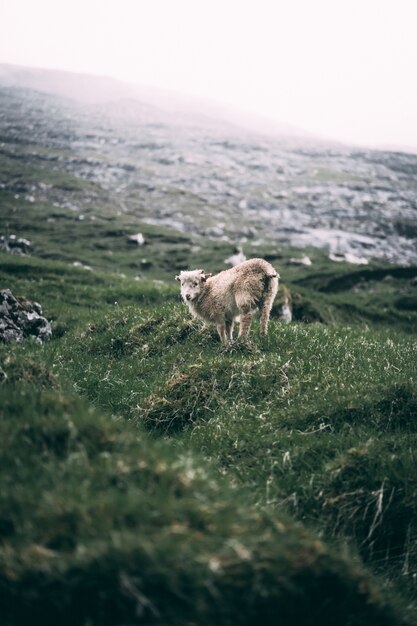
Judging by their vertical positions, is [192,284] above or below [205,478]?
above

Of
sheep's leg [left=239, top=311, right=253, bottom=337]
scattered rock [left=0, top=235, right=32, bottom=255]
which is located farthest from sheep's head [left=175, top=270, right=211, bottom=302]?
scattered rock [left=0, top=235, right=32, bottom=255]

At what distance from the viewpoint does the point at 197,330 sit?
12.8 metres

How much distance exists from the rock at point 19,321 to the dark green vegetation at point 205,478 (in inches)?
35.6

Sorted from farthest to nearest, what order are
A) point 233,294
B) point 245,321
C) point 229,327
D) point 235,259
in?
point 235,259, point 229,327, point 233,294, point 245,321

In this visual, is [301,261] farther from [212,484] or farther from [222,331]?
[212,484]

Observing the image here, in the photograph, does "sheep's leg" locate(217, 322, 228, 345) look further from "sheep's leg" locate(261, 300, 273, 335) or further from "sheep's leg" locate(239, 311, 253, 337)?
"sheep's leg" locate(261, 300, 273, 335)

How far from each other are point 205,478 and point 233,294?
762cm

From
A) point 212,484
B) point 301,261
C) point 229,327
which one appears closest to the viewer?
point 212,484

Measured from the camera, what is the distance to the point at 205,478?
449 centimetres

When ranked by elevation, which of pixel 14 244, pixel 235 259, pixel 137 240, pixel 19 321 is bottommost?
pixel 14 244

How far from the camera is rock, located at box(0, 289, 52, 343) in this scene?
46.6 feet

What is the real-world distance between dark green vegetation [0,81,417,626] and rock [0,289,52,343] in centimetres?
90

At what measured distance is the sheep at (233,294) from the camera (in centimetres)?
1154

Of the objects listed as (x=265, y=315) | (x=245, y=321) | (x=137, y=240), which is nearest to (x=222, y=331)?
(x=245, y=321)
